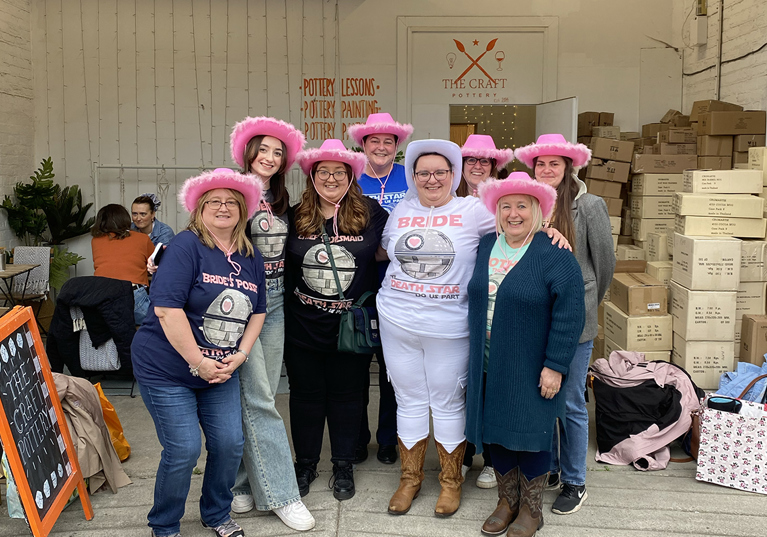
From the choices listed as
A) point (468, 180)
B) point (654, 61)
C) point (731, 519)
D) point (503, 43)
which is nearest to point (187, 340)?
point (468, 180)

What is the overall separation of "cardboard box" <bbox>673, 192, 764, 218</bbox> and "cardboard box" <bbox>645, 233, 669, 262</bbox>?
0.58 metres

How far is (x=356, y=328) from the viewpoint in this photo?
288 cm

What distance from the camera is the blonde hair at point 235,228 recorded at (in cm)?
246

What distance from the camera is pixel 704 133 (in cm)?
569

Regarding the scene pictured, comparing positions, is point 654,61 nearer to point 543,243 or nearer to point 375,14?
point 375,14

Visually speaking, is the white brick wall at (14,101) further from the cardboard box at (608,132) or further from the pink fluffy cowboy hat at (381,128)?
the cardboard box at (608,132)

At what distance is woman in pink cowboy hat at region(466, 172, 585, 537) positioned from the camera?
248 cm

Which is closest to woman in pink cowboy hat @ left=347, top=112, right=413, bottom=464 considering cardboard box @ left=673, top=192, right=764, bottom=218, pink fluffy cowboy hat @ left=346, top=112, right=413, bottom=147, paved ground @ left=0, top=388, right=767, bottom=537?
pink fluffy cowboy hat @ left=346, top=112, right=413, bottom=147

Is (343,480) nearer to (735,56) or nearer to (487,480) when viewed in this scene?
(487,480)

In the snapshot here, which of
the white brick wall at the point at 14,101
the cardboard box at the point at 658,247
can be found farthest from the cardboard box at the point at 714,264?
the white brick wall at the point at 14,101

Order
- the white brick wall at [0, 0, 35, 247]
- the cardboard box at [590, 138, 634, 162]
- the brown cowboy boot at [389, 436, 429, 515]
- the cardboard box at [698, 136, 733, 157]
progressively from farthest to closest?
the white brick wall at [0, 0, 35, 247] < the cardboard box at [590, 138, 634, 162] < the cardboard box at [698, 136, 733, 157] < the brown cowboy boot at [389, 436, 429, 515]

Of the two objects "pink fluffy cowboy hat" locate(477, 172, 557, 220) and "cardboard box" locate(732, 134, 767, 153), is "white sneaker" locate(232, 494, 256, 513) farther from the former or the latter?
"cardboard box" locate(732, 134, 767, 153)

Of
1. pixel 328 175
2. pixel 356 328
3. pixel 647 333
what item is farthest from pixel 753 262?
pixel 328 175

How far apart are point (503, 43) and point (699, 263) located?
11.6 feet
